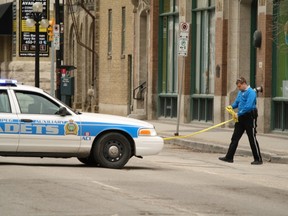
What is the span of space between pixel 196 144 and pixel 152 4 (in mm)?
12988

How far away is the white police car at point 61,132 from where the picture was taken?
18.2 m

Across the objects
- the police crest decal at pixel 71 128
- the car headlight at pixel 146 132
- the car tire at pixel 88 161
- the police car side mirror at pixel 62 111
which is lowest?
the car tire at pixel 88 161

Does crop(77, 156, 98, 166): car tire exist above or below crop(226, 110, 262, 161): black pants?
below

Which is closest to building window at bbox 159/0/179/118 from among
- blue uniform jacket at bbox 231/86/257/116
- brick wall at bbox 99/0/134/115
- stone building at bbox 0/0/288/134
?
stone building at bbox 0/0/288/134

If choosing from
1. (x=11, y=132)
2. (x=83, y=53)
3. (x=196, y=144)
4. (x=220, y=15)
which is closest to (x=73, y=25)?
(x=83, y=53)

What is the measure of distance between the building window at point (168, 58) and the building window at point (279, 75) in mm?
7451

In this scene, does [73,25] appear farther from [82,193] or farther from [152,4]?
[82,193]

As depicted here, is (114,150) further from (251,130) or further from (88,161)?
(251,130)

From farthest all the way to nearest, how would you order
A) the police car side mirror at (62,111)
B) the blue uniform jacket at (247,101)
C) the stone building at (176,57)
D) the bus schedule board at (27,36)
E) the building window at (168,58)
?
the bus schedule board at (27,36), the building window at (168,58), the stone building at (176,57), the blue uniform jacket at (247,101), the police car side mirror at (62,111)

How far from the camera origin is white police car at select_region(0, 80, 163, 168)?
18.2 meters

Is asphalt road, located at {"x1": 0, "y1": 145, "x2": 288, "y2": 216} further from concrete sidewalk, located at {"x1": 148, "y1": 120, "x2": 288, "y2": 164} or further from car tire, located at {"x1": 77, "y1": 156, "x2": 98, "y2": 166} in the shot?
concrete sidewalk, located at {"x1": 148, "y1": 120, "x2": 288, "y2": 164}

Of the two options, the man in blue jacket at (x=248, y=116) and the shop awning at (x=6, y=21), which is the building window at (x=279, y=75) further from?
the shop awning at (x=6, y=21)

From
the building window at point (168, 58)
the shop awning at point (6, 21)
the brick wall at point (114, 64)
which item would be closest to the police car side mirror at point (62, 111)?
the building window at point (168, 58)

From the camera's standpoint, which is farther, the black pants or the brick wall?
the brick wall
